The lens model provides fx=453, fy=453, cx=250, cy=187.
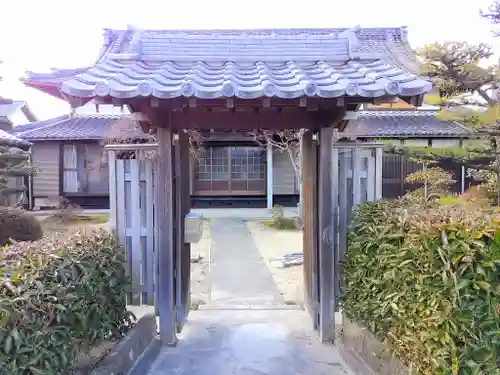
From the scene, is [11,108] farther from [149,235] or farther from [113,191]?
[149,235]

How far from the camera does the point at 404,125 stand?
51.8ft

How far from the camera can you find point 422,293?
7.89 feet

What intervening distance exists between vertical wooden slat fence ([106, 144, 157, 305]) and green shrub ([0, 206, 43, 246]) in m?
5.60

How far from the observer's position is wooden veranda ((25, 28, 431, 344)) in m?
3.05

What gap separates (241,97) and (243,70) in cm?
62

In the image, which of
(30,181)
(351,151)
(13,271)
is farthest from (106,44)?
(13,271)

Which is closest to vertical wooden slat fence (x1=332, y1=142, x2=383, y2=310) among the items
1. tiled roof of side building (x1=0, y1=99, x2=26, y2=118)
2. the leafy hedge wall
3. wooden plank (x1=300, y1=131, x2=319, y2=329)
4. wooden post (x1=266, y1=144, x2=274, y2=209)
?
wooden plank (x1=300, y1=131, x2=319, y2=329)

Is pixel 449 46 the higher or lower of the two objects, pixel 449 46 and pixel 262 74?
the higher

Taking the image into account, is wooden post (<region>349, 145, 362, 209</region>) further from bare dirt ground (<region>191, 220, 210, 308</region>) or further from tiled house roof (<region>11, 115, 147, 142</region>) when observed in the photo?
tiled house roof (<region>11, 115, 147, 142</region>)

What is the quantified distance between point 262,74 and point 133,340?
2220 millimetres

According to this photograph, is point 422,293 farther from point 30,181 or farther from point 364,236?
point 30,181

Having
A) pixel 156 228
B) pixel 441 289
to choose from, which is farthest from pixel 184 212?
pixel 441 289

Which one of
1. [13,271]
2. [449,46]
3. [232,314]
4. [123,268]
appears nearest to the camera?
[13,271]

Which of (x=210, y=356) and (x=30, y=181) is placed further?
(x=30, y=181)
